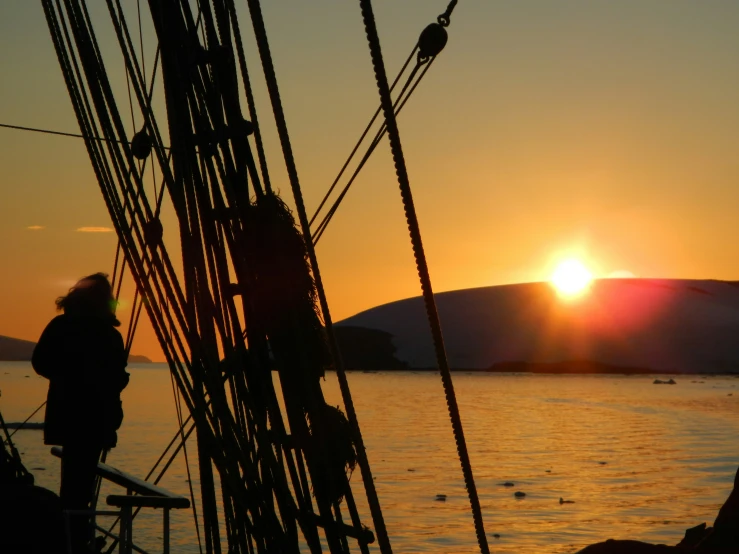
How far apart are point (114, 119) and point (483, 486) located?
400 inches

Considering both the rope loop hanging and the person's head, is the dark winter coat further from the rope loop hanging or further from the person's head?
the rope loop hanging

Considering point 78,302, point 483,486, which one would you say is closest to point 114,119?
point 78,302

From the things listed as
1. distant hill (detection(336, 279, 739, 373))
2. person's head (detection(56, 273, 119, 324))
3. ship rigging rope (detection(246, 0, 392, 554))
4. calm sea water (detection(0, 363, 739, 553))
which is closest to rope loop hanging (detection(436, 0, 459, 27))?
ship rigging rope (detection(246, 0, 392, 554))

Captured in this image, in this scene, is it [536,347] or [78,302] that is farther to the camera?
[536,347]

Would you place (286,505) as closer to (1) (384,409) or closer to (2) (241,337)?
(2) (241,337)

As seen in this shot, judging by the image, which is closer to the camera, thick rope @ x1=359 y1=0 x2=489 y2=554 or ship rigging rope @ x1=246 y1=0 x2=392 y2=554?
thick rope @ x1=359 y1=0 x2=489 y2=554

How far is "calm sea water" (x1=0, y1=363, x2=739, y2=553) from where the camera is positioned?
10.0 m

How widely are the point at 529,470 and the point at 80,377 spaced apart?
459 inches

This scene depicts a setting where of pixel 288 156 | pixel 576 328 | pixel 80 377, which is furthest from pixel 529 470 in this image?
pixel 576 328

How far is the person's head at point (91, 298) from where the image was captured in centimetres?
450

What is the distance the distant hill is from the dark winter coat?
72.3 m

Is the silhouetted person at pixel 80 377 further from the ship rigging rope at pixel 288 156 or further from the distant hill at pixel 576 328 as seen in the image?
the distant hill at pixel 576 328

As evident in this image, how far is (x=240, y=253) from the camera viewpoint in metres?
3.64

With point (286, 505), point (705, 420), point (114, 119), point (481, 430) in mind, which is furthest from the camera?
point (705, 420)
